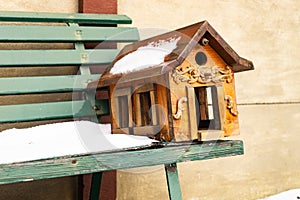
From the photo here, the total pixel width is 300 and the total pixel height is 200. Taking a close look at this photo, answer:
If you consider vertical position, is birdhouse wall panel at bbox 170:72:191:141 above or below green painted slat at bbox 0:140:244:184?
above

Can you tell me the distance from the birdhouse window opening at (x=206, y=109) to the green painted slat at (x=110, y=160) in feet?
0.48

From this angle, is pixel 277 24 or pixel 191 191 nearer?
pixel 191 191

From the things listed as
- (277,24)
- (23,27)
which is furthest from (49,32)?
(277,24)

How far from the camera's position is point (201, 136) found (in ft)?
4.73

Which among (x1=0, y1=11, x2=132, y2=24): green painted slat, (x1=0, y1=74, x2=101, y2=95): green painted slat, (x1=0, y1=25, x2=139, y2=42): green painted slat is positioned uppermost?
(x1=0, y1=11, x2=132, y2=24): green painted slat

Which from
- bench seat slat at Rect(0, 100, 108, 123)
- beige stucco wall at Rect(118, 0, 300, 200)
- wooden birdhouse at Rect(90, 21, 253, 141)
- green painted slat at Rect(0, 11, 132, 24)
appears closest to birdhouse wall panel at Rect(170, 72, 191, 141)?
wooden birdhouse at Rect(90, 21, 253, 141)

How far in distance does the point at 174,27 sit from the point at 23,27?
836mm

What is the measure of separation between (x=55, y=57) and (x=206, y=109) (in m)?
0.65

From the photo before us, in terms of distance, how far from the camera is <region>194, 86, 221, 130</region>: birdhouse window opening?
153 cm

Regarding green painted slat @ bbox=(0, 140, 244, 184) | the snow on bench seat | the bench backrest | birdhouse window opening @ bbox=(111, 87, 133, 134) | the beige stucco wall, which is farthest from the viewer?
the beige stucco wall

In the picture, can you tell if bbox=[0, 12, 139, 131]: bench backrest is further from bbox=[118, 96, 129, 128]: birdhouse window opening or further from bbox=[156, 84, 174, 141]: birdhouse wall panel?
bbox=[156, 84, 174, 141]: birdhouse wall panel

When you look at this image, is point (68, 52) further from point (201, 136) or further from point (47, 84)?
point (201, 136)

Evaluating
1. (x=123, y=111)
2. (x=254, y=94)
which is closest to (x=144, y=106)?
(x=123, y=111)

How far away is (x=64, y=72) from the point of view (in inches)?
78.3
